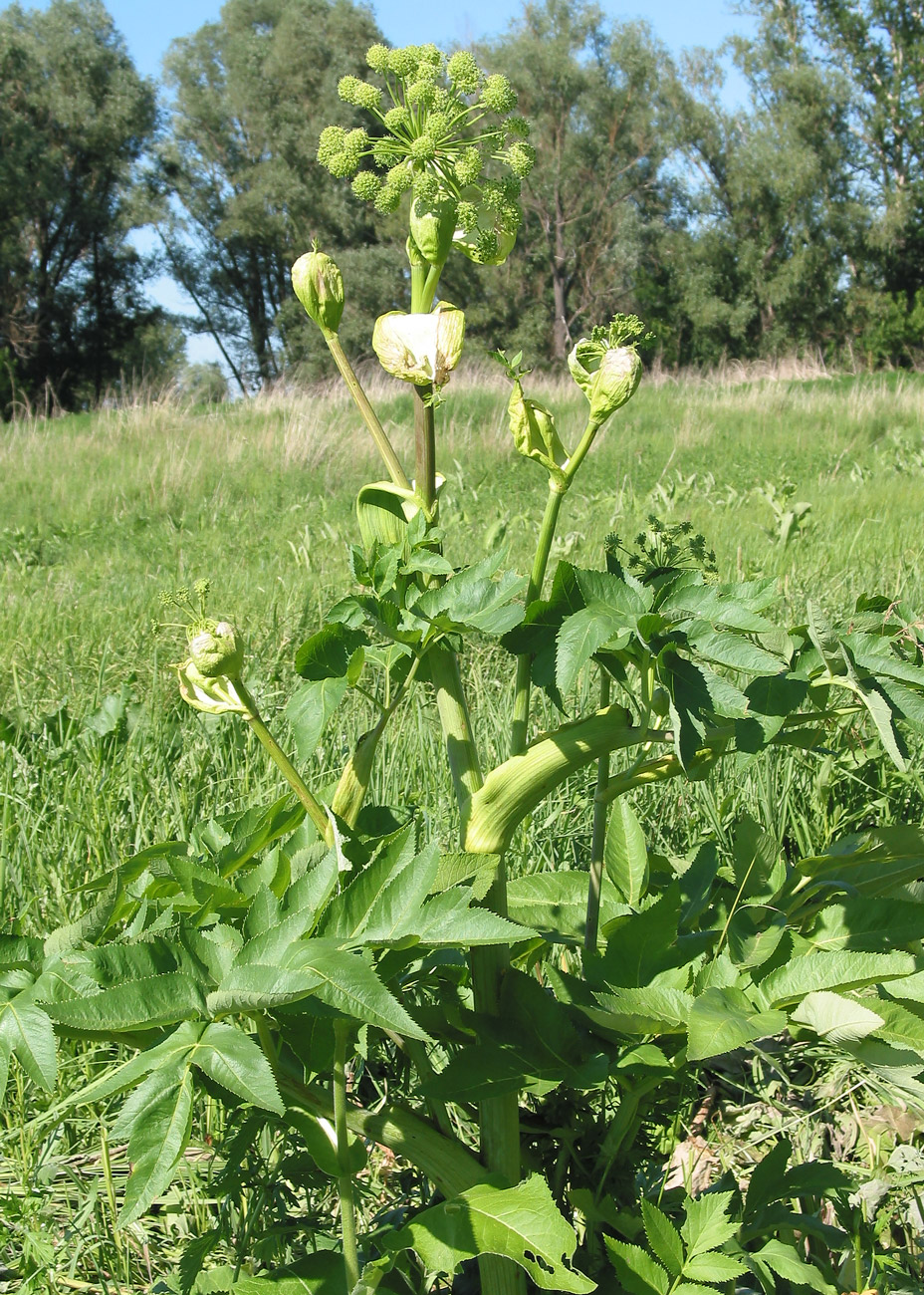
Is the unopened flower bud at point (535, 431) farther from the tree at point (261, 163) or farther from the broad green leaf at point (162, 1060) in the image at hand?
the tree at point (261, 163)

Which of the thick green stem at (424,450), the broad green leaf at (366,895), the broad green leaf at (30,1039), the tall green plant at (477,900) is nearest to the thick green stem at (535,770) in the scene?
Result: the tall green plant at (477,900)

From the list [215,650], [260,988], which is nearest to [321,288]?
[215,650]

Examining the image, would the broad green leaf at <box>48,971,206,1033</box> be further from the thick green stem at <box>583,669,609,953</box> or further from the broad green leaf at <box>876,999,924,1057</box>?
the broad green leaf at <box>876,999,924,1057</box>

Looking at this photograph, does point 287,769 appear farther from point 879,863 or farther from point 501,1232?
point 879,863

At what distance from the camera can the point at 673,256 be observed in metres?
30.5

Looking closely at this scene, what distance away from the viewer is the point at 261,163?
2808 cm

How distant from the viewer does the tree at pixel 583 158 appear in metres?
27.9

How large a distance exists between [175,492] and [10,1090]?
5.11 meters

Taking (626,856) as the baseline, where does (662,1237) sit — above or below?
below

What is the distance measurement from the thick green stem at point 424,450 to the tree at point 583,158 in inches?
1117

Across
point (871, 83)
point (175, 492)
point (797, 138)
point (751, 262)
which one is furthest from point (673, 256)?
point (175, 492)

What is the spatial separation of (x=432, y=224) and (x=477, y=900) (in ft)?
1.77

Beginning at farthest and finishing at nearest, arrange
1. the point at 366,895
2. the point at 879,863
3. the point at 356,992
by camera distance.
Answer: the point at 879,863
the point at 366,895
the point at 356,992

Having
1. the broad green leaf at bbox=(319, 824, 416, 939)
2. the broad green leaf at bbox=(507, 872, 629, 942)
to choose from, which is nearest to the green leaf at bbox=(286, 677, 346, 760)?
the broad green leaf at bbox=(319, 824, 416, 939)
